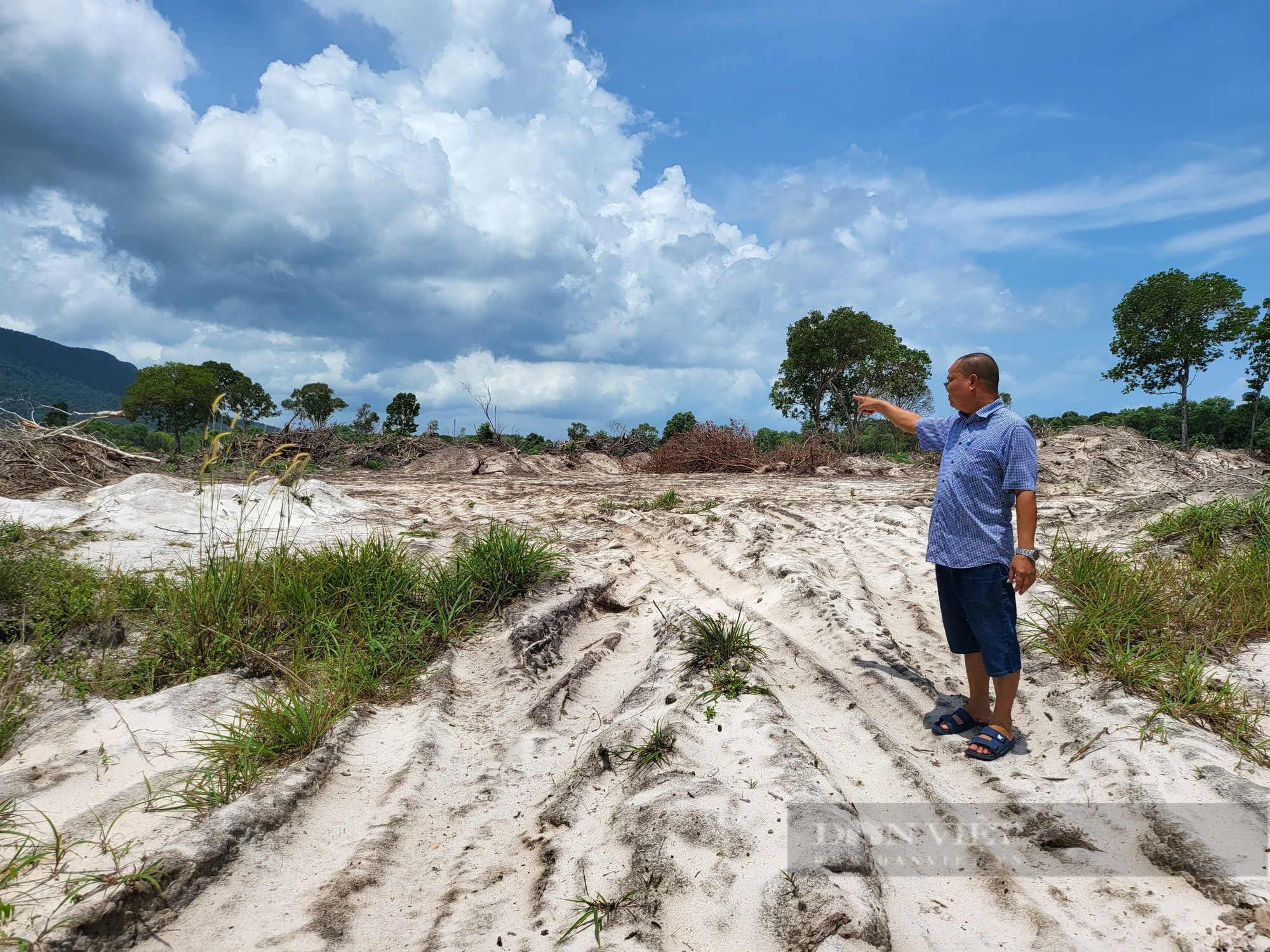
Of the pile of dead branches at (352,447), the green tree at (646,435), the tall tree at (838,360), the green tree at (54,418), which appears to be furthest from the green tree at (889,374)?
the green tree at (54,418)

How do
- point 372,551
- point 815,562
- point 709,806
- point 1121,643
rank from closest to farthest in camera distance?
point 709,806
point 1121,643
point 372,551
point 815,562

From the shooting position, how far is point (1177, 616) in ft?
12.2

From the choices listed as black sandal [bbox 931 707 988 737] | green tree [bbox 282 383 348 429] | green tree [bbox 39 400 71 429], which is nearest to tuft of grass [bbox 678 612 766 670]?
black sandal [bbox 931 707 988 737]

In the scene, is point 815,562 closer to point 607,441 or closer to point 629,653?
point 629,653

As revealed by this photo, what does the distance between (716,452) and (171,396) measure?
27.6 meters

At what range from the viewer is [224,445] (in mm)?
3650

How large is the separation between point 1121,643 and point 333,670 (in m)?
4.45

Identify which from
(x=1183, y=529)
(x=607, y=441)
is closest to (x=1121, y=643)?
(x=1183, y=529)

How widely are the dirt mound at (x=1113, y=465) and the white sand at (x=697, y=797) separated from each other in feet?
22.2

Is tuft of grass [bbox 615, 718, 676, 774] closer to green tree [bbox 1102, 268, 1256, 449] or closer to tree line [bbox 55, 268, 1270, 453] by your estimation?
tree line [bbox 55, 268, 1270, 453]

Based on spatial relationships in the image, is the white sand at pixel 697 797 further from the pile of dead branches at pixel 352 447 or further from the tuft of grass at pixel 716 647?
the pile of dead branches at pixel 352 447

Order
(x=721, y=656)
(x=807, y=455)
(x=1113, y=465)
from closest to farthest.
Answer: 1. (x=721, y=656)
2. (x=1113, y=465)
3. (x=807, y=455)

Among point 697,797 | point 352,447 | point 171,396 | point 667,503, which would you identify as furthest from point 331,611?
point 171,396

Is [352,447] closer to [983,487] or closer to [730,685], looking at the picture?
[730,685]
